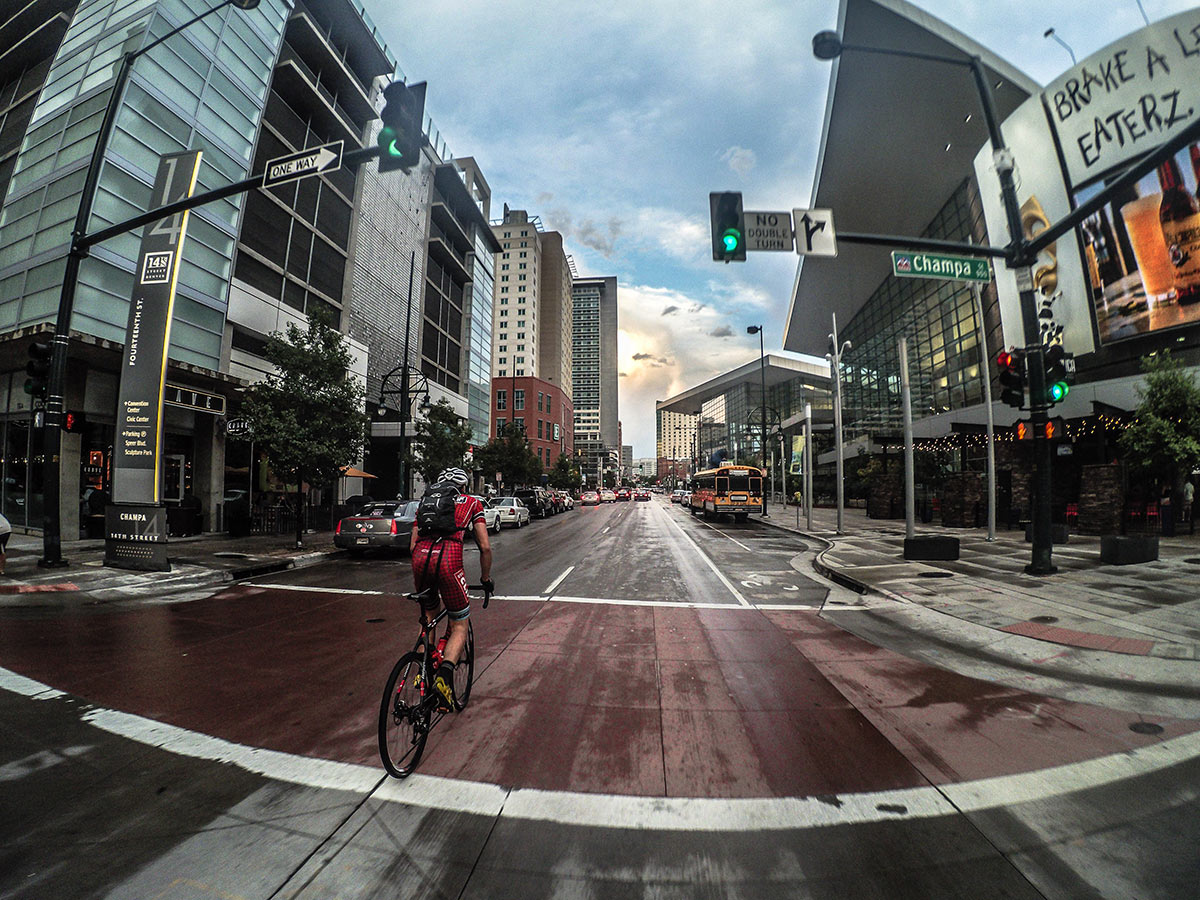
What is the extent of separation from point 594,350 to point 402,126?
18168 centimetres

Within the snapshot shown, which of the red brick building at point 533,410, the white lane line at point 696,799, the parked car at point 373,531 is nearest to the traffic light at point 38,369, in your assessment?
the parked car at point 373,531

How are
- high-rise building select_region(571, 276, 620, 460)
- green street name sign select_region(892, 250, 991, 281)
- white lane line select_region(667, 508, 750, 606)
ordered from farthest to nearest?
high-rise building select_region(571, 276, 620, 460)
green street name sign select_region(892, 250, 991, 281)
white lane line select_region(667, 508, 750, 606)

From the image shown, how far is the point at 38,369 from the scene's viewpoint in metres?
9.86

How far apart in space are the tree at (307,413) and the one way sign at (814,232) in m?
13.5

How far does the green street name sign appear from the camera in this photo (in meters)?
8.97

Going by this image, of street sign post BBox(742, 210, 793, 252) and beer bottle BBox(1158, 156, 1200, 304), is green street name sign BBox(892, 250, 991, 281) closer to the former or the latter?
street sign post BBox(742, 210, 793, 252)

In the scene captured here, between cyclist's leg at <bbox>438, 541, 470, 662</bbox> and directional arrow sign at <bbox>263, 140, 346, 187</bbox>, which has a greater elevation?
directional arrow sign at <bbox>263, 140, 346, 187</bbox>

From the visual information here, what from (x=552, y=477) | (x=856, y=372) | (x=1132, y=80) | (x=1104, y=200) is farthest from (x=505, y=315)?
(x=1104, y=200)

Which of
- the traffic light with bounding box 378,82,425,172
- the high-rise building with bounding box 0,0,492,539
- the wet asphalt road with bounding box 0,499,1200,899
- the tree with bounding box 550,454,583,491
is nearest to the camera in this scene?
the wet asphalt road with bounding box 0,499,1200,899

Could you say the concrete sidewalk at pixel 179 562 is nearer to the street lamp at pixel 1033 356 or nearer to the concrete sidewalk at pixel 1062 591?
the concrete sidewalk at pixel 1062 591

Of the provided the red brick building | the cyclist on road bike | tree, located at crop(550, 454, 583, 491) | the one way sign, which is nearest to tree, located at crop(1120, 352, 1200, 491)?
the one way sign

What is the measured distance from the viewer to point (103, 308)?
15.5 meters

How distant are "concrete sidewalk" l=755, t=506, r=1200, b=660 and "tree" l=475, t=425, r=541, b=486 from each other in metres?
29.9

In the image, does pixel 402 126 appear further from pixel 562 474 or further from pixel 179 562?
pixel 562 474
